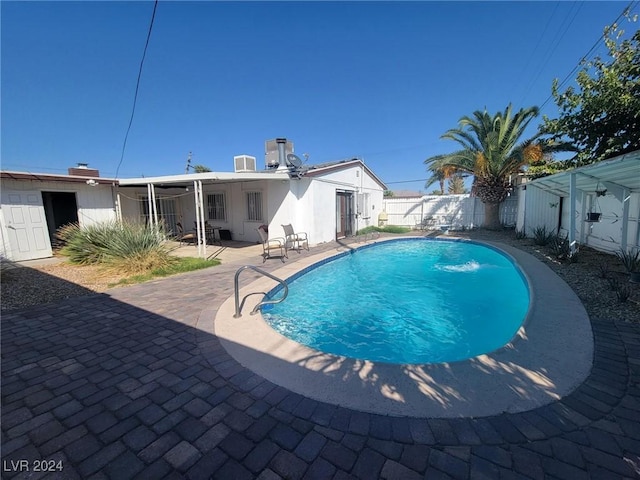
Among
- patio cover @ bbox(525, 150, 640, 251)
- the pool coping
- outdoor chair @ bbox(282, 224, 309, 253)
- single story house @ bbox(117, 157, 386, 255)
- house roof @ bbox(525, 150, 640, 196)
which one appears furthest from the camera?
single story house @ bbox(117, 157, 386, 255)

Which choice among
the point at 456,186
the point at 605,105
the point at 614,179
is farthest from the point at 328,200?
the point at 456,186

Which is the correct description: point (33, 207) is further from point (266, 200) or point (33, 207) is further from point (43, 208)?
point (266, 200)

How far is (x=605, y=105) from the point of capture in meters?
9.12

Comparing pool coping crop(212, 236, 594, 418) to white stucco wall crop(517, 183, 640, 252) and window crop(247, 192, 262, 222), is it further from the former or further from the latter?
window crop(247, 192, 262, 222)

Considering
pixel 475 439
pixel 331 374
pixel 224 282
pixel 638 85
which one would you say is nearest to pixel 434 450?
pixel 475 439

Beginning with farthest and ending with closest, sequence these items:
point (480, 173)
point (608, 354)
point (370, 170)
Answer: point (370, 170), point (480, 173), point (608, 354)

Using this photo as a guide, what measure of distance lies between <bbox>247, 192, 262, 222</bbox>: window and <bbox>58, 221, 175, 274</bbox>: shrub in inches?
189

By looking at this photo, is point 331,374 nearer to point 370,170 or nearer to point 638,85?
point 638,85

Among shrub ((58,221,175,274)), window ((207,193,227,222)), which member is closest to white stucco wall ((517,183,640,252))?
shrub ((58,221,175,274))

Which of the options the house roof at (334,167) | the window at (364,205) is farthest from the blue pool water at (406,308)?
the window at (364,205)

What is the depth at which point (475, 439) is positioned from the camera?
203 cm

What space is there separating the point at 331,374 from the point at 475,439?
139 centimetres

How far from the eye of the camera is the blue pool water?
4844mm

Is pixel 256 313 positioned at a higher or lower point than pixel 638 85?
lower
